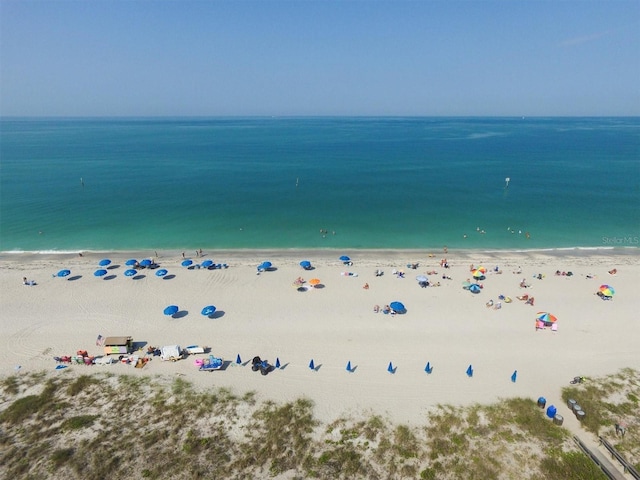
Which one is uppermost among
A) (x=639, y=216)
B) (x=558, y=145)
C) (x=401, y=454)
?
(x=558, y=145)

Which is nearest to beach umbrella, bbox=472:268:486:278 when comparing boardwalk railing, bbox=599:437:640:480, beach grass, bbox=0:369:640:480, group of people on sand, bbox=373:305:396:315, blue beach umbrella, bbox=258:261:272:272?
group of people on sand, bbox=373:305:396:315

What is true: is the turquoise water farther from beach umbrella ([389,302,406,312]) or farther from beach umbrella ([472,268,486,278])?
beach umbrella ([389,302,406,312])

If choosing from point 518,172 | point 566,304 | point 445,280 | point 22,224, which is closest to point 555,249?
point 566,304

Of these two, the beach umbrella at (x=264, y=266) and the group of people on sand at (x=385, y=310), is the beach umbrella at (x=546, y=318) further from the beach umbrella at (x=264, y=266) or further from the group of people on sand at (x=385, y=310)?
the beach umbrella at (x=264, y=266)

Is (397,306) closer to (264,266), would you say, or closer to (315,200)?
(264,266)

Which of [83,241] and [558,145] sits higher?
[558,145]

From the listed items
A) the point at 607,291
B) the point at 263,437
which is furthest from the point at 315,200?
the point at 263,437

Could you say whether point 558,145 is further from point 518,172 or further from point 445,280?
point 445,280
